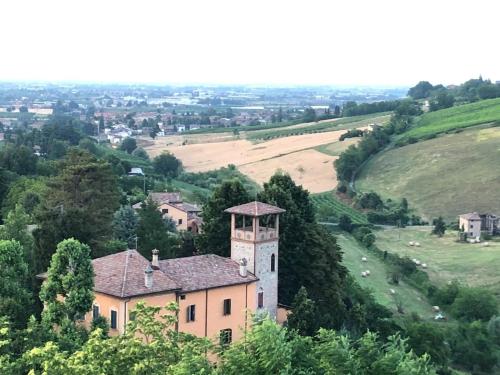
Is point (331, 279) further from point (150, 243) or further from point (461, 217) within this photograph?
point (461, 217)

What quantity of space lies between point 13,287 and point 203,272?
28.2 ft

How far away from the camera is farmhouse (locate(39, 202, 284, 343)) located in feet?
107

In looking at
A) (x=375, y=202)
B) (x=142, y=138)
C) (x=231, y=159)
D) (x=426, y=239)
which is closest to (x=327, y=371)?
(x=426, y=239)

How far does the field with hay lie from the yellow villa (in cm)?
6102

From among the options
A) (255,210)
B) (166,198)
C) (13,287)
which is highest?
(255,210)

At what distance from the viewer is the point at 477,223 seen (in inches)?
3056

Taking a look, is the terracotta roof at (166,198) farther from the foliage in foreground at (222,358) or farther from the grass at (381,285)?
the foliage in foreground at (222,358)

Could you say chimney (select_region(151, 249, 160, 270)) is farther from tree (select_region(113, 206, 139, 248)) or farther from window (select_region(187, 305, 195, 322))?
tree (select_region(113, 206, 139, 248))

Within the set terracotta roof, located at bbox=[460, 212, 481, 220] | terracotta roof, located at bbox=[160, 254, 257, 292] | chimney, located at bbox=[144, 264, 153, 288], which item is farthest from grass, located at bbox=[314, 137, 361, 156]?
chimney, located at bbox=[144, 264, 153, 288]

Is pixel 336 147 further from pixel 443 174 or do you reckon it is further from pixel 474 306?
pixel 474 306

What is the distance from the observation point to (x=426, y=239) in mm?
76062

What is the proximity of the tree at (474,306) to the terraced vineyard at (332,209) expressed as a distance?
2900 cm

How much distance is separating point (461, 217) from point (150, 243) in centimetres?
4299

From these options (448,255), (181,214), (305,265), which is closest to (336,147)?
(448,255)
